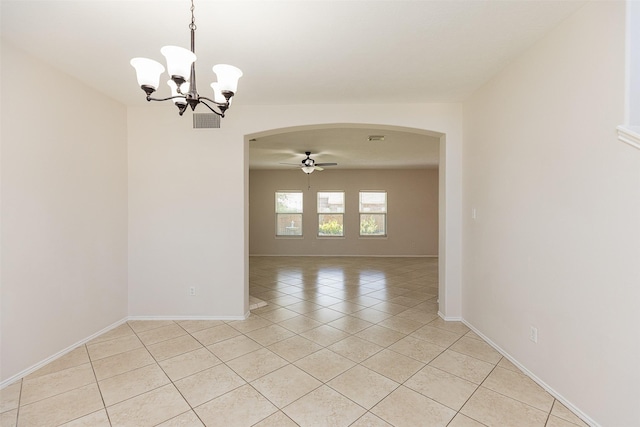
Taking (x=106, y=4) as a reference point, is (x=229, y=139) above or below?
below

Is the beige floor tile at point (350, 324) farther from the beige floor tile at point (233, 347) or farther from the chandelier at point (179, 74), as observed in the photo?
the chandelier at point (179, 74)

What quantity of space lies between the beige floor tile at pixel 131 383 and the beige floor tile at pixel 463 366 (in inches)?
95.3

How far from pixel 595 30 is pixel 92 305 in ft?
16.5

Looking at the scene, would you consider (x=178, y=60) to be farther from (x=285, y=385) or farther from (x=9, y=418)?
(x=9, y=418)

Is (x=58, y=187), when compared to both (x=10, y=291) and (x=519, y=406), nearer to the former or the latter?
(x=10, y=291)

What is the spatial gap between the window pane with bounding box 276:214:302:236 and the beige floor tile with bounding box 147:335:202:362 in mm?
6248

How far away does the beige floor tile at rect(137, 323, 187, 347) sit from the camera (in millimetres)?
3105

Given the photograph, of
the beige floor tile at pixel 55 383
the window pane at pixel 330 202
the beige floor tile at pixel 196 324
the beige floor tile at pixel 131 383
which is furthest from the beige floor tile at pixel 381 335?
the window pane at pixel 330 202

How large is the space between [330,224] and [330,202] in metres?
0.73

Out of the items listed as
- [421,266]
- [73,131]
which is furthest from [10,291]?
[421,266]

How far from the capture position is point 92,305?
3.15 meters

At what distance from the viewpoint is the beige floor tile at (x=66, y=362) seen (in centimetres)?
247

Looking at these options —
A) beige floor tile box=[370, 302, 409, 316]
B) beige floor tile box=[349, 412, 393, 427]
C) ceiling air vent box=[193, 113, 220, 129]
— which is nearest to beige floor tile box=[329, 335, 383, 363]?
beige floor tile box=[349, 412, 393, 427]

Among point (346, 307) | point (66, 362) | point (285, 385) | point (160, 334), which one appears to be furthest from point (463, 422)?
point (66, 362)
